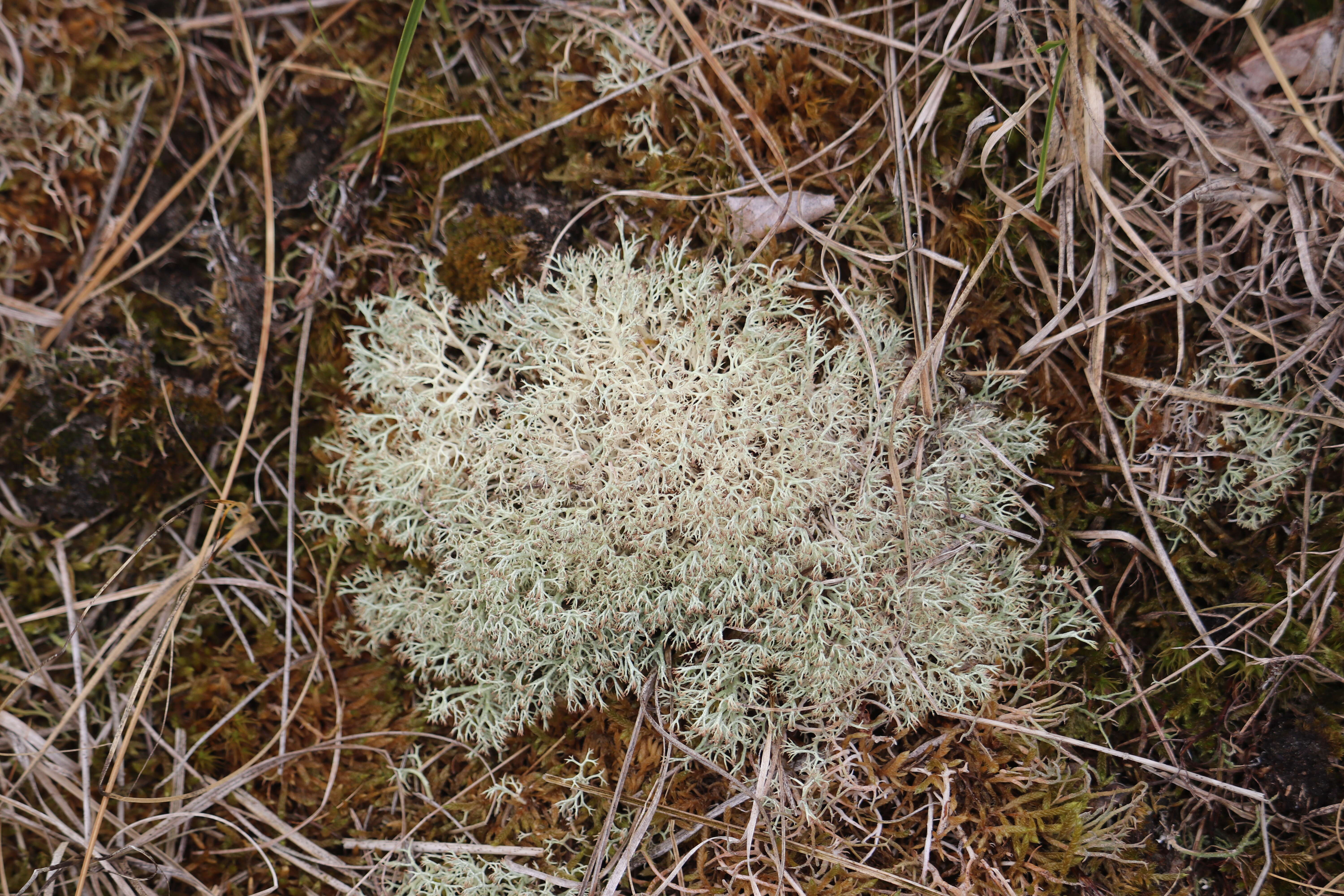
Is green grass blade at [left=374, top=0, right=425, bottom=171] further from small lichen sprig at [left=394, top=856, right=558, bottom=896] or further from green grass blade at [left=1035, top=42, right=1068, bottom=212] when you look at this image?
small lichen sprig at [left=394, top=856, right=558, bottom=896]

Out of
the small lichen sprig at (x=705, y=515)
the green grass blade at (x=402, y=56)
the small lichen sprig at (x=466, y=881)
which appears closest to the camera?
the green grass blade at (x=402, y=56)

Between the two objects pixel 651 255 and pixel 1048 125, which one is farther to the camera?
pixel 651 255

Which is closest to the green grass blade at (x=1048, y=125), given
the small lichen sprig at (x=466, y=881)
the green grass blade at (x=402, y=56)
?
the green grass blade at (x=402, y=56)

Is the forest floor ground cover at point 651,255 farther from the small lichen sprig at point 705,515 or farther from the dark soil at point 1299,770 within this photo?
the small lichen sprig at point 705,515

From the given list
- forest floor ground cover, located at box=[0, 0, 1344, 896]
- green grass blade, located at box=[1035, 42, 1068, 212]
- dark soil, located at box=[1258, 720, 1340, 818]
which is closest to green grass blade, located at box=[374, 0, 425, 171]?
forest floor ground cover, located at box=[0, 0, 1344, 896]

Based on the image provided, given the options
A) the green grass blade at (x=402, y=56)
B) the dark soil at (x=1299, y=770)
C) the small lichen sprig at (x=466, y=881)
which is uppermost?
the green grass blade at (x=402, y=56)

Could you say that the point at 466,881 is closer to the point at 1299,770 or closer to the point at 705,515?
the point at 705,515

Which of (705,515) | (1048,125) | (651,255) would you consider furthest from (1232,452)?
(651,255)
